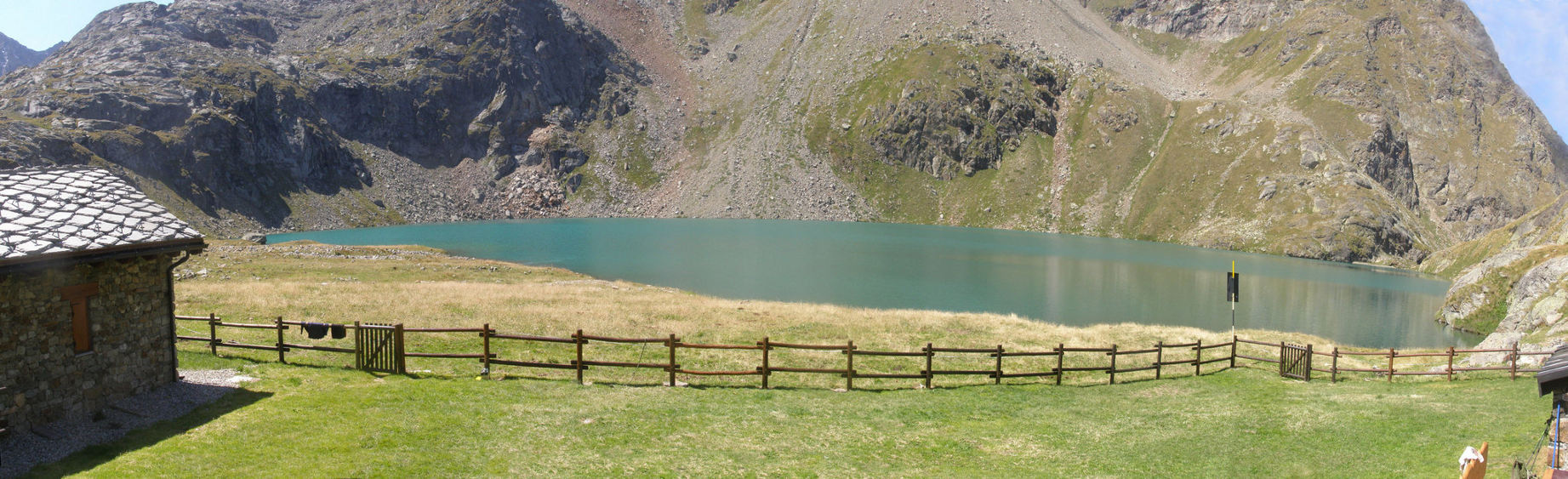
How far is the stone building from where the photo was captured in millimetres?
14805

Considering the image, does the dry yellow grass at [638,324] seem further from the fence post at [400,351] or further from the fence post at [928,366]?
the fence post at [928,366]

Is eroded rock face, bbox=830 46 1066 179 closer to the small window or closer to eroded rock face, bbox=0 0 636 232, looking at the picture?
eroded rock face, bbox=0 0 636 232

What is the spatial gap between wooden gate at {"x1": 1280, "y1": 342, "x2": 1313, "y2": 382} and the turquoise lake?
19.9m

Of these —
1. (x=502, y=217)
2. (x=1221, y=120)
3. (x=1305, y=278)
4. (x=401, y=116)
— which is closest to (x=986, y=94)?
(x=1221, y=120)

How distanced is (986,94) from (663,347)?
537 ft

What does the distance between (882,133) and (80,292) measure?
6651 inches

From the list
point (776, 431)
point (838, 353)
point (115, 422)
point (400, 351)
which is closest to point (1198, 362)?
point (838, 353)

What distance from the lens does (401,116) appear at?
182m

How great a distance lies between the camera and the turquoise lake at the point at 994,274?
54.8m

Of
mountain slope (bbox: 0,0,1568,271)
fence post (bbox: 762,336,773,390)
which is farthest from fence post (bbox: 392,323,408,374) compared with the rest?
mountain slope (bbox: 0,0,1568,271)

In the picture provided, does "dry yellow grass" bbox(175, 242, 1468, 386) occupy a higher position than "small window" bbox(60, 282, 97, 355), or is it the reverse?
"small window" bbox(60, 282, 97, 355)

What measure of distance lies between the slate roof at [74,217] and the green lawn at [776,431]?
423 centimetres

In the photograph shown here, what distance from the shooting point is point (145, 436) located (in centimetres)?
1512

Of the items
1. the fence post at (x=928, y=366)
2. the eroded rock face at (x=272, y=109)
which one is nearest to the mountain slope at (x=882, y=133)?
the eroded rock face at (x=272, y=109)
